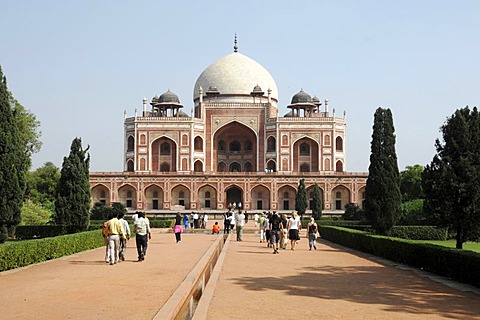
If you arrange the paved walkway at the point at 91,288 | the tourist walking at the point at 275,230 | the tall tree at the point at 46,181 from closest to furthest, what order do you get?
the paved walkway at the point at 91,288, the tourist walking at the point at 275,230, the tall tree at the point at 46,181

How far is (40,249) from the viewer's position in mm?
11406

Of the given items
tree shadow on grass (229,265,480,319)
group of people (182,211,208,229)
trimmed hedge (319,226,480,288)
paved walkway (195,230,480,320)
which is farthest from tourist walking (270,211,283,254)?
group of people (182,211,208,229)

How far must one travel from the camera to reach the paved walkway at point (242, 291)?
6.17 m

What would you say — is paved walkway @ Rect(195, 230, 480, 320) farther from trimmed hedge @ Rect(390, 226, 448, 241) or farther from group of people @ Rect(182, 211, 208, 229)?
group of people @ Rect(182, 211, 208, 229)

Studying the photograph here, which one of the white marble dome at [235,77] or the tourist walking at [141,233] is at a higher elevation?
the white marble dome at [235,77]

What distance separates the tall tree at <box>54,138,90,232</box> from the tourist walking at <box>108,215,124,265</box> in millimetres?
7030

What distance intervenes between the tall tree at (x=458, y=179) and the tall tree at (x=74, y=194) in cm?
951

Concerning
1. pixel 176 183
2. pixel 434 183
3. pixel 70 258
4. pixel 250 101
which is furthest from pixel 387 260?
pixel 250 101

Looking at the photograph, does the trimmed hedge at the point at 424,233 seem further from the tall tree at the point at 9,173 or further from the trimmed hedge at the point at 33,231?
the tall tree at the point at 9,173

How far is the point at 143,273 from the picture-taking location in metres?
9.32

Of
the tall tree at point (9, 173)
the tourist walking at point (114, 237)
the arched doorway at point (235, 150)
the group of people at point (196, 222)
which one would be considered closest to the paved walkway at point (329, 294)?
the tourist walking at point (114, 237)

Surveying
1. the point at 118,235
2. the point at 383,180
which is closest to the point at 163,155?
the point at 383,180

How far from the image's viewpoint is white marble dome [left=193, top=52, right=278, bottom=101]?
160 ft

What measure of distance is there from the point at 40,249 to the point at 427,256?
666cm
